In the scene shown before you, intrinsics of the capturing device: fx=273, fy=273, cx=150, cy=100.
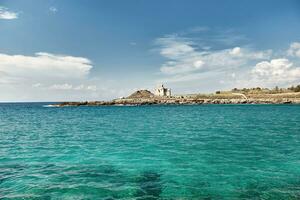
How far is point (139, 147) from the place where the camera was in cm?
2497

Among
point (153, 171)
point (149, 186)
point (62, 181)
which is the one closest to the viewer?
point (149, 186)

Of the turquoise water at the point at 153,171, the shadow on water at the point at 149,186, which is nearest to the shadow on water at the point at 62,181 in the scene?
the turquoise water at the point at 153,171

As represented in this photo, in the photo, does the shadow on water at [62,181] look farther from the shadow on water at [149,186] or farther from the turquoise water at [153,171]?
the shadow on water at [149,186]

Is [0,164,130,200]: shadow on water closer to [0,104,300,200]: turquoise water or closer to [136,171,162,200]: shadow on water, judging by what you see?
[0,104,300,200]: turquoise water

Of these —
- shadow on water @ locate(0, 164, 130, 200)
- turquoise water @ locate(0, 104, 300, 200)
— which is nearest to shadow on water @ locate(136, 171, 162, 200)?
turquoise water @ locate(0, 104, 300, 200)

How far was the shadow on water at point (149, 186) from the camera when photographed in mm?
12094

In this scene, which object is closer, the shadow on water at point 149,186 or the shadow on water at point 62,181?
the shadow on water at point 149,186

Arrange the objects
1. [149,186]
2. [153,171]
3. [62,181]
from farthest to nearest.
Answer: [153,171] → [62,181] → [149,186]

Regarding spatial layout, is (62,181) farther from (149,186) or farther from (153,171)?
(153,171)

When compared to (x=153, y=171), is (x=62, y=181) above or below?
above

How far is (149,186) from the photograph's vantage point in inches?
532

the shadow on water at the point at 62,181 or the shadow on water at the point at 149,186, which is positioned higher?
the shadow on water at the point at 62,181

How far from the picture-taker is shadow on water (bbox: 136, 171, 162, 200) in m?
12.1

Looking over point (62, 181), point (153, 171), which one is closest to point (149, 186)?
point (153, 171)
